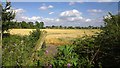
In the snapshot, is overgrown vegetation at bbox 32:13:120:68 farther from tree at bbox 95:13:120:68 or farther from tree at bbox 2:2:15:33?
tree at bbox 2:2:15:33

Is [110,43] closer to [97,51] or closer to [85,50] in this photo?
[97,51]

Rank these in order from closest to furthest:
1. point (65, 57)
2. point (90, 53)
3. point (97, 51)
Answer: point (97, 51) → point (65, 57) → point (90, 53)

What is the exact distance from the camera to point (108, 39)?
5.09 metres

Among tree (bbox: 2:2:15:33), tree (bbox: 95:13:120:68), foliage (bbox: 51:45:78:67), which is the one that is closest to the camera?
tree (bbox: 95:13:120:68)

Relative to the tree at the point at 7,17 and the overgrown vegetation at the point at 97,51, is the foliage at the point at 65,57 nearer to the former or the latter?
the overgrown vegetation at the point at 97,51

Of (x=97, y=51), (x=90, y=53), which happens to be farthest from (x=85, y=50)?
(x=97, y=51)

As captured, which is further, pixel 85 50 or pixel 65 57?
pixel 85 50

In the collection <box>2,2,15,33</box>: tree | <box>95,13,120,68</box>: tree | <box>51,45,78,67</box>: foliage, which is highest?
<box>95,13,120,68</box>: tree

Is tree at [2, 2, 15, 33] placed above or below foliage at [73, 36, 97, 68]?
below

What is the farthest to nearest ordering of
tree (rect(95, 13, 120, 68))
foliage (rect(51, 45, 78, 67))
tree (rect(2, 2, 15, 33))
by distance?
tree (rect(2, 2, 15, 33)), foliage (rect(51, 45, 78, 67)), tree (rect(95, 13, 120, 68))

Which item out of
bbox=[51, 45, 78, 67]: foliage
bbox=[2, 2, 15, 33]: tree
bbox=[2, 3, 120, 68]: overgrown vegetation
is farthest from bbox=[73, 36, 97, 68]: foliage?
bbox=[2, 2, 15, 33]: tree

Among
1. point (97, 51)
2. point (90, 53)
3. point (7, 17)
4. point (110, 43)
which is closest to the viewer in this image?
point (110, 43)

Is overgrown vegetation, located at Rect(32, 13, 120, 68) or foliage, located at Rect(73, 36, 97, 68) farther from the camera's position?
foliage, located at Rect(73, 36, 97, 68)

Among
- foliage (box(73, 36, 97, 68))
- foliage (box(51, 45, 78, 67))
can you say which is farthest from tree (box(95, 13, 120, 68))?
foliage (box(51, 45, 78, 67))
